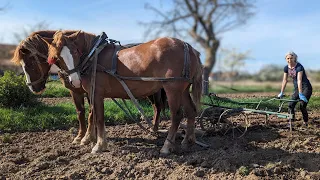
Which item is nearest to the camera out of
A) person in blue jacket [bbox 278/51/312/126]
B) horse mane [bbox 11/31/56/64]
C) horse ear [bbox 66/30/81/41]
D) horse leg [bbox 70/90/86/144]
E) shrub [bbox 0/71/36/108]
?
horse ear [bbox 66/30/81/41]

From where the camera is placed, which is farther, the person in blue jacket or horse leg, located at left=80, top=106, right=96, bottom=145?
the person in blue jacket

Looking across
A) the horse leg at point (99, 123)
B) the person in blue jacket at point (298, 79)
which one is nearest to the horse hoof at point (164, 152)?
the horse leg at point (99, 123)

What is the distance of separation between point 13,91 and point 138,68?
13.6ft

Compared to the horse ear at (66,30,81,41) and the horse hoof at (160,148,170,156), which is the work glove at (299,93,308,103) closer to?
the horse hoof at (160,148,170,156)

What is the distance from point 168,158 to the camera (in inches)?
200

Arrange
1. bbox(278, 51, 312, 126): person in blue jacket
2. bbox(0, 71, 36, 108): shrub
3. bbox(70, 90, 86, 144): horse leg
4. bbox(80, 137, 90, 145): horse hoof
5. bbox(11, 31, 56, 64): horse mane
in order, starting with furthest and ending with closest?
bbox(0, 71, 36, 108): shrub → bbox(278, 51, 312, 126): person in blue jacket → bbox(70, 90, 86, 144): horse leg → bbox(80, 137, 90, 145): horse hoof → bbox(11, 31, 56, 64): horse mane

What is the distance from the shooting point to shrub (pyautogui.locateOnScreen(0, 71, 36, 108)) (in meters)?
8.15

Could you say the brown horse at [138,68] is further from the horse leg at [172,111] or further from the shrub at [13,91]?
the shrub at [13,91]

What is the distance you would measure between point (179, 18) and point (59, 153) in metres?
20.1

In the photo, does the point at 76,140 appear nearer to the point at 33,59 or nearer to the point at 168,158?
the point at 33,59

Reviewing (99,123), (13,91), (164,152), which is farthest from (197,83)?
(13,91)

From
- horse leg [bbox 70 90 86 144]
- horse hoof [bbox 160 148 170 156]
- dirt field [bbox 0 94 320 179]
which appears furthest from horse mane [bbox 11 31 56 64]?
horse hoof [bbox 160 148 170 156]

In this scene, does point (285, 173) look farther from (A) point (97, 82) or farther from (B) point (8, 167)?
(B) point (8, 167)

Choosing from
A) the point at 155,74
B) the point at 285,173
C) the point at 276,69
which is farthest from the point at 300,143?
A: the point at 276,69
